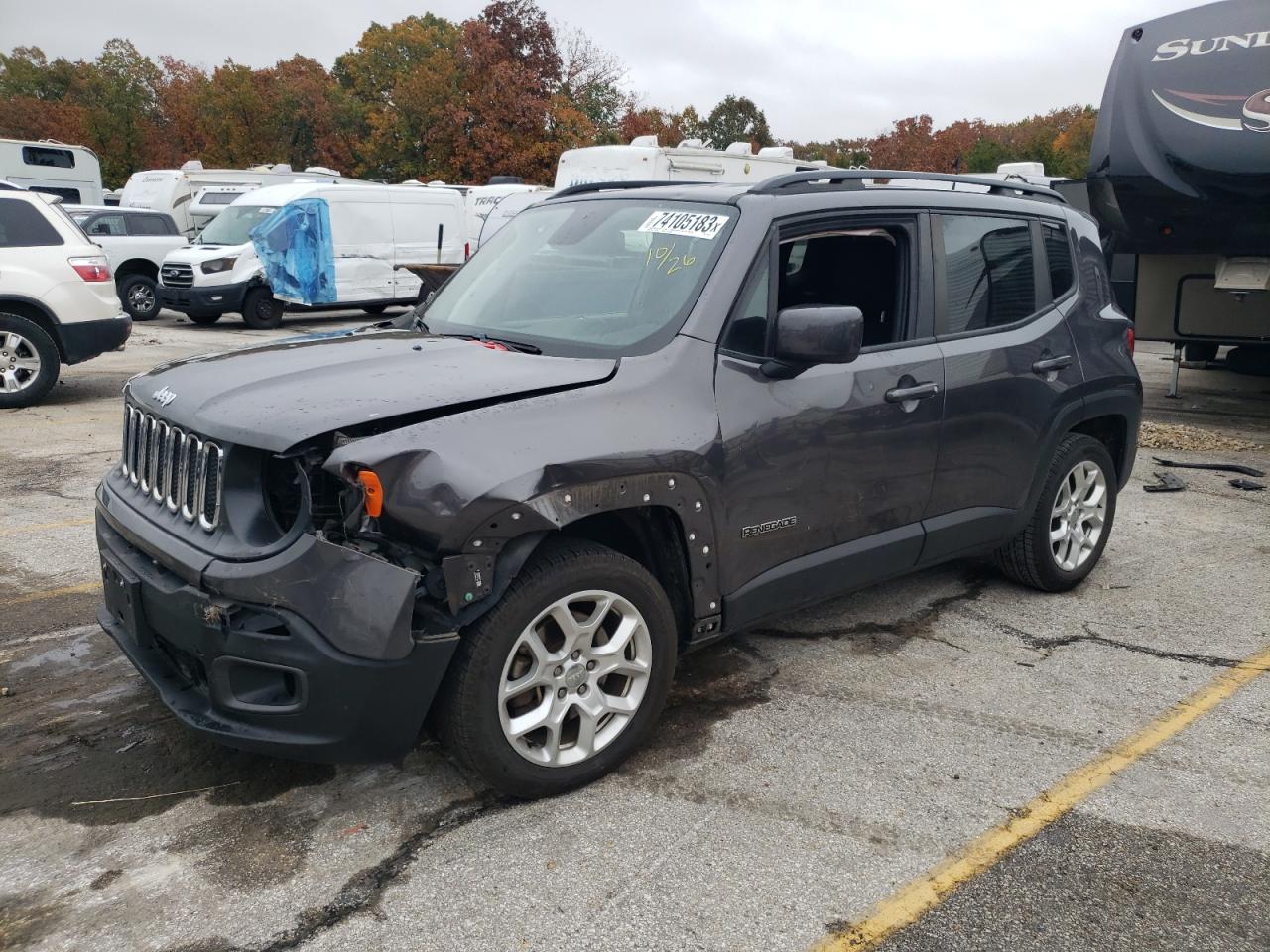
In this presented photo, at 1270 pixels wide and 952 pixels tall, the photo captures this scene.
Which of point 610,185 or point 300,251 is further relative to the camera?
point 300,251

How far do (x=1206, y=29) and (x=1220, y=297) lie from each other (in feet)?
8.09

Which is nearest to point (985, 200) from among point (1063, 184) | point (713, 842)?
point (713, 842)

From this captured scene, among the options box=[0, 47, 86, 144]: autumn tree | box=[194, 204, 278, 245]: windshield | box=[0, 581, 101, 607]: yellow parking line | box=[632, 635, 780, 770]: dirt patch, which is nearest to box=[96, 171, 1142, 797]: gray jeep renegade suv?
box=[632, 635, 780, 770]: dirt patch

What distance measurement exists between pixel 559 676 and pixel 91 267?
8.57 metres

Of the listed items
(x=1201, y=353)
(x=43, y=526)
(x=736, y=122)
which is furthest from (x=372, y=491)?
(x=736, y=122)

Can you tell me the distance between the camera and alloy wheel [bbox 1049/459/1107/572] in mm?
4898

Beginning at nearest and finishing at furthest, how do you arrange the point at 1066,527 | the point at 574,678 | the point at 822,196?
the point at 574,678 → the point at 822,196 → the point at 1066,527

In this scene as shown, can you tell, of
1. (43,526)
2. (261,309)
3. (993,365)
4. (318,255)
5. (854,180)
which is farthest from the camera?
(261,309)

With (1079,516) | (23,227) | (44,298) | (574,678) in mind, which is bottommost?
(574,678)

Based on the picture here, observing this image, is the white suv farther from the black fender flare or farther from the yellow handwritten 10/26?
the black fender flare

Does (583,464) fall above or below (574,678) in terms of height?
above

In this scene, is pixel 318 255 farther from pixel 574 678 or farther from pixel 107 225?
pixel 574 678

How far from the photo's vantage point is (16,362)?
938cm

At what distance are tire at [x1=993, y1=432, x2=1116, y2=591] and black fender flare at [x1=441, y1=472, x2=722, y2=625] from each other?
83.2 inches
